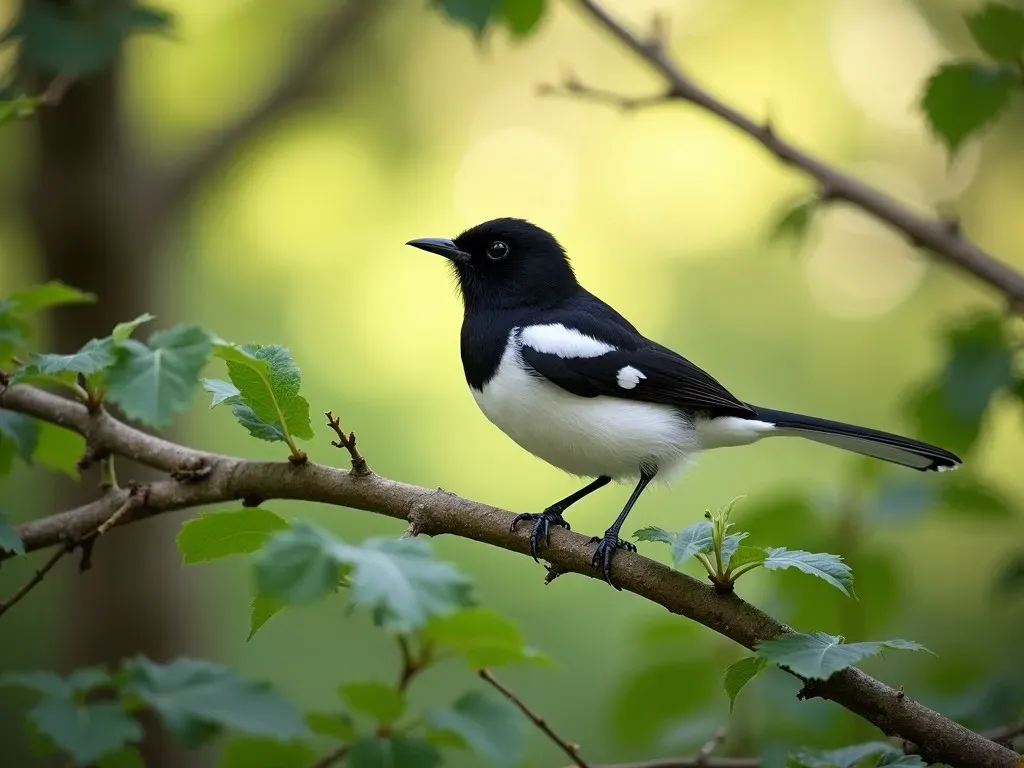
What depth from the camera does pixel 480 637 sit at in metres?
1.84

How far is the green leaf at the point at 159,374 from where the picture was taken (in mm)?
1962

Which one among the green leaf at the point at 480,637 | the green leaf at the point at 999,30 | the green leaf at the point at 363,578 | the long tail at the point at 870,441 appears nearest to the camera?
the green leaf at the point at 363,578

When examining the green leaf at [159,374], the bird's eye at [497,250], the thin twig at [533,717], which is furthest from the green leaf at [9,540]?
the bird's eye at [497,250]

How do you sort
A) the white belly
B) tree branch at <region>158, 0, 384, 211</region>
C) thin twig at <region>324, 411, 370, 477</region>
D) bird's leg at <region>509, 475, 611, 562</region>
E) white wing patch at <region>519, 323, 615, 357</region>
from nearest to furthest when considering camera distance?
thin twig at <region>324, 411, 370, 477</region> → bird's leg at <region>509, 475, 611, 562</region> → the white belly → white wing patch at <region>519, 323, 615, 357</region> → tree branch at <region>158, 0, 384, 211</region>

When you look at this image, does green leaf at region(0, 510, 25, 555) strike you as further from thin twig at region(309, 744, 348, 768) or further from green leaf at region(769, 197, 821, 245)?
green leaf at region(769, 197, 821, 245)

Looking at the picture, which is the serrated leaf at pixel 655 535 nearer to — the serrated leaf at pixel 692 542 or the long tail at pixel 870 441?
the serrated leaf at pixel 692 542

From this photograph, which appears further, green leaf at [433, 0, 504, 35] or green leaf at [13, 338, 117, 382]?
green leaf at [433, 0, 504, 35]

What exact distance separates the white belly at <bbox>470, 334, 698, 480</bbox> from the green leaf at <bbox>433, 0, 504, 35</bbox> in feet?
3.54

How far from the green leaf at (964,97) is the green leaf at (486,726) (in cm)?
237

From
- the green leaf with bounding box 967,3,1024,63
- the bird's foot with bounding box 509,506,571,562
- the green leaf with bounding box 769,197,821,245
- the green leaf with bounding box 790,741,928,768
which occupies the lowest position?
the green leaf with bounding box 790,741,928,768

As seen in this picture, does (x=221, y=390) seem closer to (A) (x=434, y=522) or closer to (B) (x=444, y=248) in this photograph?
(A) (x=434, y=522)

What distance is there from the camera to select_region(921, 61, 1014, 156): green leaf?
131 inches

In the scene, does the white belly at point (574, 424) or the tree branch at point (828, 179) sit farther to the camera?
the white belly at point (574, 424)

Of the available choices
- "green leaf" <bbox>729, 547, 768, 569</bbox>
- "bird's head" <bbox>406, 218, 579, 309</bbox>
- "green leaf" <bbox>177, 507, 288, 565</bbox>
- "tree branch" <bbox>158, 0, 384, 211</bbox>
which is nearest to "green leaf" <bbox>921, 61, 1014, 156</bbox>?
"bird's head" <bbox>406, 218, 579, 309</bbox>
